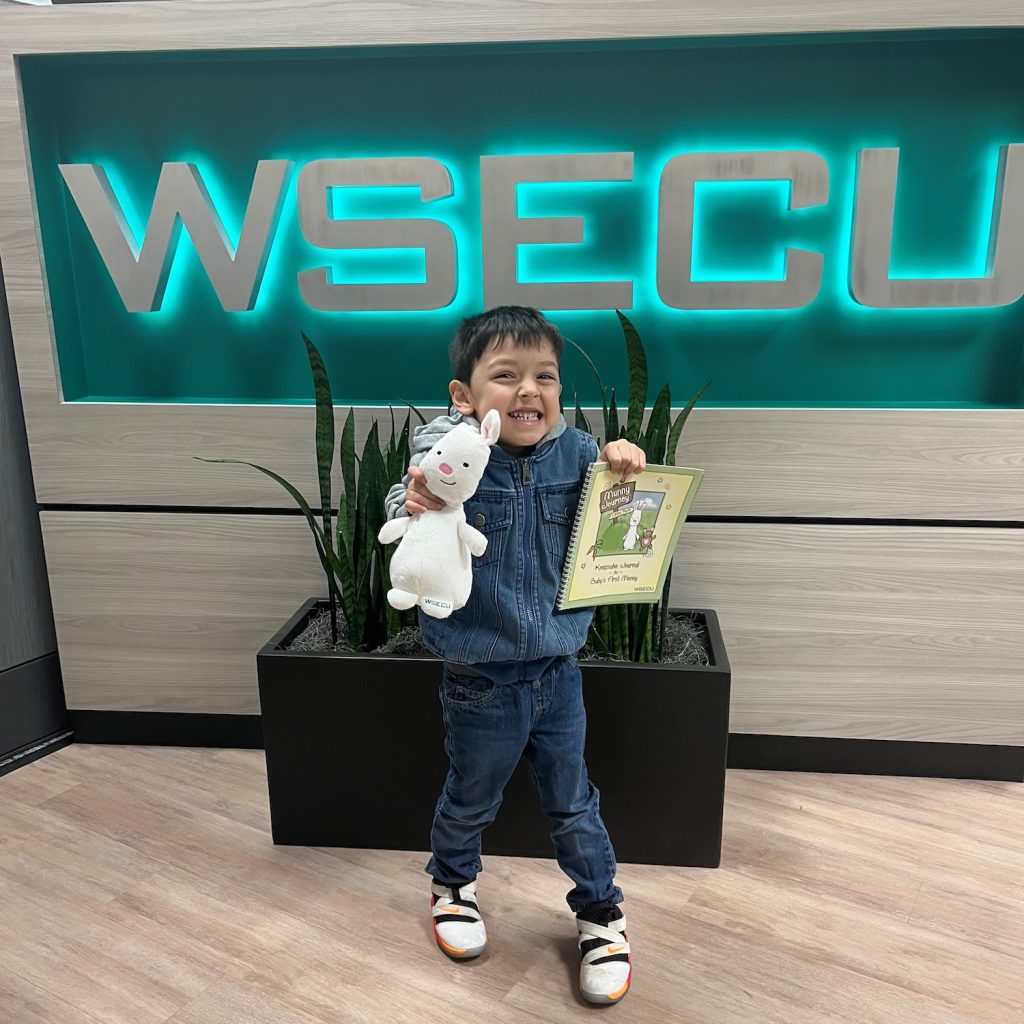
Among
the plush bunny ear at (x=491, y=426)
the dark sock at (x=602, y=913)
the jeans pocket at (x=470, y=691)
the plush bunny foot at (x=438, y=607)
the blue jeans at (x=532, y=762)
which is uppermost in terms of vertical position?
the plush bunny ear at (x=491, y=426)

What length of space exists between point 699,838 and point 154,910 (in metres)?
1.04

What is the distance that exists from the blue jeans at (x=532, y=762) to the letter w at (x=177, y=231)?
43.2 inches

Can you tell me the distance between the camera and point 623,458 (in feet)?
4.32

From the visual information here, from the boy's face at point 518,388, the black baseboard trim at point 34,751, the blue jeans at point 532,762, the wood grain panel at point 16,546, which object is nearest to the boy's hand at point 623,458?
the boy's face at point 518,388

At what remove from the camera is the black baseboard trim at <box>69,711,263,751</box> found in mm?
2189

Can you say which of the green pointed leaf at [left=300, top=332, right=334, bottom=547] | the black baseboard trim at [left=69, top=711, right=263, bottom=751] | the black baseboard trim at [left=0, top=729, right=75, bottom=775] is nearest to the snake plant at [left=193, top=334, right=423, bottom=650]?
the green pointed leaf at [left=300, top=332, right=334, bottom=547]

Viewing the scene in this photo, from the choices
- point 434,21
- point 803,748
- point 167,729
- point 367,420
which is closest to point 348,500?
point 367,420

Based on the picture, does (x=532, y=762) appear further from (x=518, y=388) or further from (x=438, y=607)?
(x=518, y=388)

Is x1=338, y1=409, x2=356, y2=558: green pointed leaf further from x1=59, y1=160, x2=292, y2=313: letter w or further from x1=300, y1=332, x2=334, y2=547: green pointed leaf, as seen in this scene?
x1=59, y1=160, x2=292, y2=313: letter w

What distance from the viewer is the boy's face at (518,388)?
1.25 m

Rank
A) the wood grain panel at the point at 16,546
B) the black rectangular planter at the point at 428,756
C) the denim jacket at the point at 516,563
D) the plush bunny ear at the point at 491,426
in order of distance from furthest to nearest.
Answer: the wood grain panel at the point at 16,546
the black rectangular planter at the point at 428,756
the denim jacket at the point at 516,563
the plush bunny ear at the point at 491,426

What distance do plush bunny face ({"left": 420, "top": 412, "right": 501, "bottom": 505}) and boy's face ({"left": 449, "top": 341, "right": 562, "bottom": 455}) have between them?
0.16 ft

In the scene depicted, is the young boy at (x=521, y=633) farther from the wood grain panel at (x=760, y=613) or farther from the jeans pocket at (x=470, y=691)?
the wood grain panel at (x=760, y=613)

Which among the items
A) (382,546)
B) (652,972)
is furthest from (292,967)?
(382,546)
